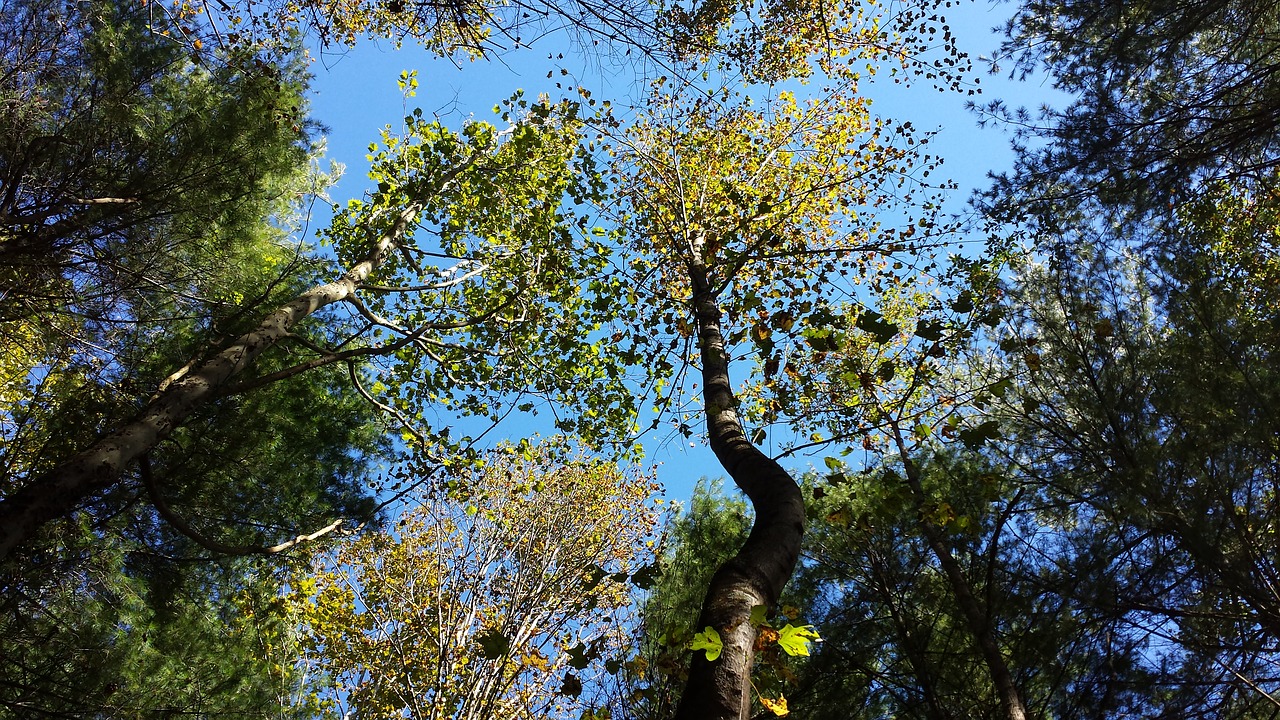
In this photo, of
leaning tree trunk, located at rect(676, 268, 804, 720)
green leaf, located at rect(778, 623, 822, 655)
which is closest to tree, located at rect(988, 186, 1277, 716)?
leaning tree trunk, located at rect(676, 268, 804, 720)

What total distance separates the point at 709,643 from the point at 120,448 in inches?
143

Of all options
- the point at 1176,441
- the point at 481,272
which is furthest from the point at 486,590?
the point at 1176,441

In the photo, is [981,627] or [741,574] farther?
[981,627]

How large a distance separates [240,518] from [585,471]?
16.6ft

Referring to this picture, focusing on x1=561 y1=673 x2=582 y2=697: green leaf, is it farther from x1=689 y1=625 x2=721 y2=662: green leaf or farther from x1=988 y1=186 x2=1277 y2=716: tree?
x1=988 y1=186 x2=1277 y2=716: tree

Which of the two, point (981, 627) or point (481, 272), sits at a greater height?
point (481, 272)

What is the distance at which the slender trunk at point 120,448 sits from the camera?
329 centimetres

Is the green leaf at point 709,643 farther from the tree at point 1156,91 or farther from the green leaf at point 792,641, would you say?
the tree at point 1156,91

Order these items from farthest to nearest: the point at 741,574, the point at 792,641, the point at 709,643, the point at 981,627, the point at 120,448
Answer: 1. the point at 981,627
2. the point at 120,448
3. the point at 741,574
4. the point at 792,641
5. the point at 709,643

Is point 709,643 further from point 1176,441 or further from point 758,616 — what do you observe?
point 1176,441

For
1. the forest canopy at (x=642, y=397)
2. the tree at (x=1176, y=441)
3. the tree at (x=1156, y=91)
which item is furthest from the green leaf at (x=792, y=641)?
the tree at (x=1156, y=91)

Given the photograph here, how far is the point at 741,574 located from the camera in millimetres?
2713

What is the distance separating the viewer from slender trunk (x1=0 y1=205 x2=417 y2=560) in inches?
129

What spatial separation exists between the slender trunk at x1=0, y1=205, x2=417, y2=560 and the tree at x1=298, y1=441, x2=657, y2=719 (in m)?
3.38
